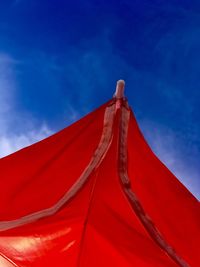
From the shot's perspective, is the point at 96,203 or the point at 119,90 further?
the point at 119,90

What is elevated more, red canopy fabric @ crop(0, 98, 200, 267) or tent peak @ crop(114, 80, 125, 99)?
tent peak @ crop(114, 80, 125, 99)

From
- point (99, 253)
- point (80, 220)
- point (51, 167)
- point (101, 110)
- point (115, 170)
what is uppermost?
point (101, 110)

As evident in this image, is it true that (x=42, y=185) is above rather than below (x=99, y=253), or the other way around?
above

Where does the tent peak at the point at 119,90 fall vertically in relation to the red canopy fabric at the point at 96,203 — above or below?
above

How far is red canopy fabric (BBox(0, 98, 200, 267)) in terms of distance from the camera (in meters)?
2.12

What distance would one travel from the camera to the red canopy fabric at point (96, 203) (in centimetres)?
212

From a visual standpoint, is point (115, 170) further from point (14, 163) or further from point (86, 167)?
point (14, 163)

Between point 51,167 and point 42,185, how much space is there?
178 mm

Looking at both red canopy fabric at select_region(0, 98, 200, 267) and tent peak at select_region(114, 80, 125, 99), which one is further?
tent peak at select_region(114, 80, 125, 99)

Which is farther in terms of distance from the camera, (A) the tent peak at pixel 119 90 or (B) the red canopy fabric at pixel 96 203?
(A) the tent peak at pixel 119 90

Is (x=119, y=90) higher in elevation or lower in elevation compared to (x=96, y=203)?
higher

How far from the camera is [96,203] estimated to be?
7.66 feet

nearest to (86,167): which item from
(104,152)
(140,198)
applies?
(104,152)

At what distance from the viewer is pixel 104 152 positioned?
271 cm
